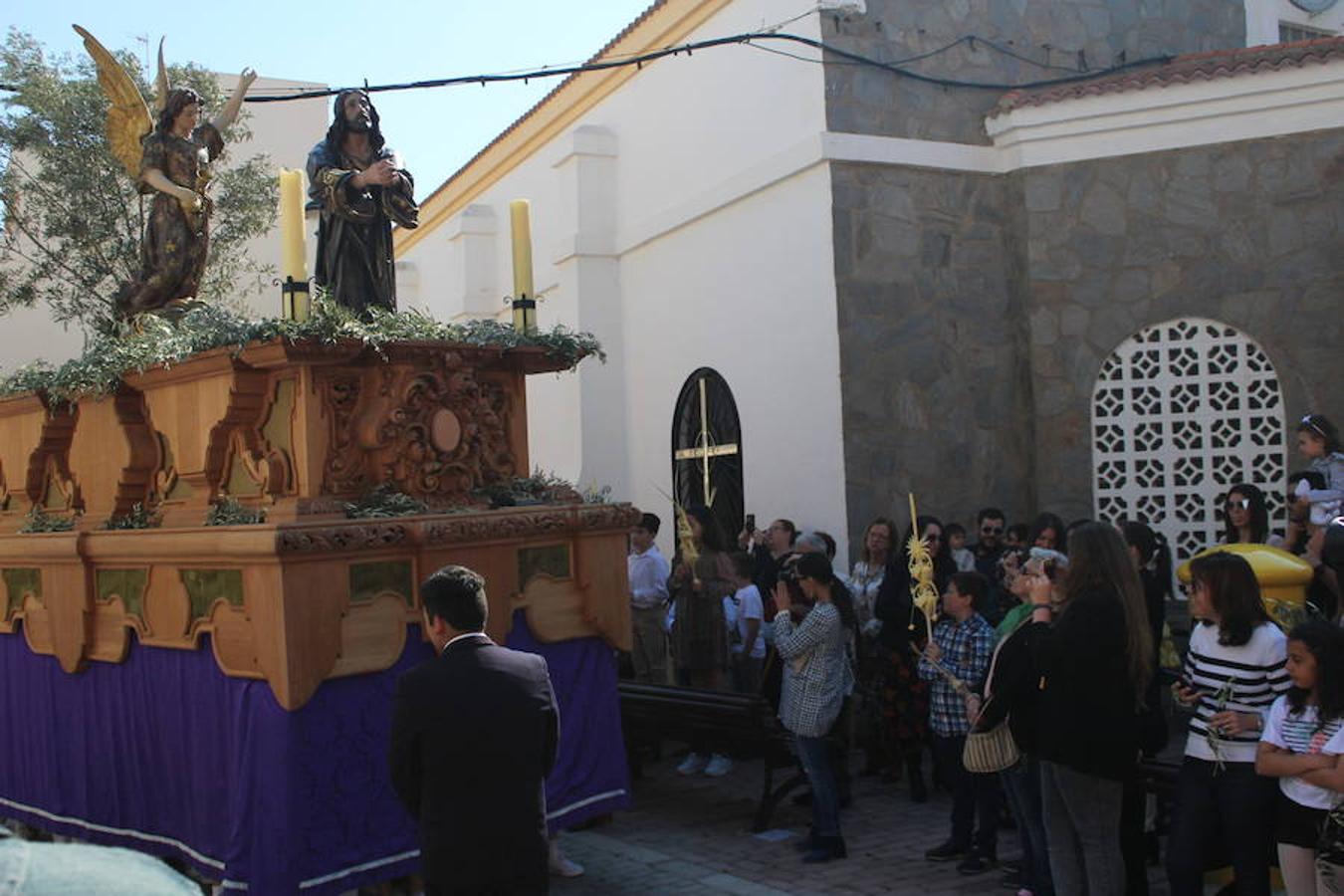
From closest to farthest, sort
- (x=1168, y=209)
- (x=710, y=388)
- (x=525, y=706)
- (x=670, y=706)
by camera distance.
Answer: (x=525, y=706) < (x=670, y=706) < (x=1168, y=209) < (x=710, y=388)

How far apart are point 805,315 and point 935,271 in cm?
122

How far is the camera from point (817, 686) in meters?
6.86

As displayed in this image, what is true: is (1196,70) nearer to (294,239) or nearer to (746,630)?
(746,630)

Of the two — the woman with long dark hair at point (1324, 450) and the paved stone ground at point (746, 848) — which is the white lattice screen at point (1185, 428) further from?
the paved stone ground at point (746, 848)

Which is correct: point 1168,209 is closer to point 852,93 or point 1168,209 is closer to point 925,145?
point 925,145

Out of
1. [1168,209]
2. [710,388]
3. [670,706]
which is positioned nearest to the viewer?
[670,706]

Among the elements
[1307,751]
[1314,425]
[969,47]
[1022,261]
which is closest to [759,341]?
[1022,261]

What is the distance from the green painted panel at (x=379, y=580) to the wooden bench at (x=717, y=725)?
2531mm

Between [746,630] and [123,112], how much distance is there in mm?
5081

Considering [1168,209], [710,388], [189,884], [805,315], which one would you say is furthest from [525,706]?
[710,388]

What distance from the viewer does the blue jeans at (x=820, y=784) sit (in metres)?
6.84

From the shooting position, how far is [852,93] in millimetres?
11625

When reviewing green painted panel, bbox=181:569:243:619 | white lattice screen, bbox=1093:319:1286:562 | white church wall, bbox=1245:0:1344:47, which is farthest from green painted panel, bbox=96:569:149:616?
white church wall, bbox=1245:0:1344:47

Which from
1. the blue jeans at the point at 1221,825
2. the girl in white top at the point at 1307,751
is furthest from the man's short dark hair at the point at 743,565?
the girl in white top at the point at 1307,751
